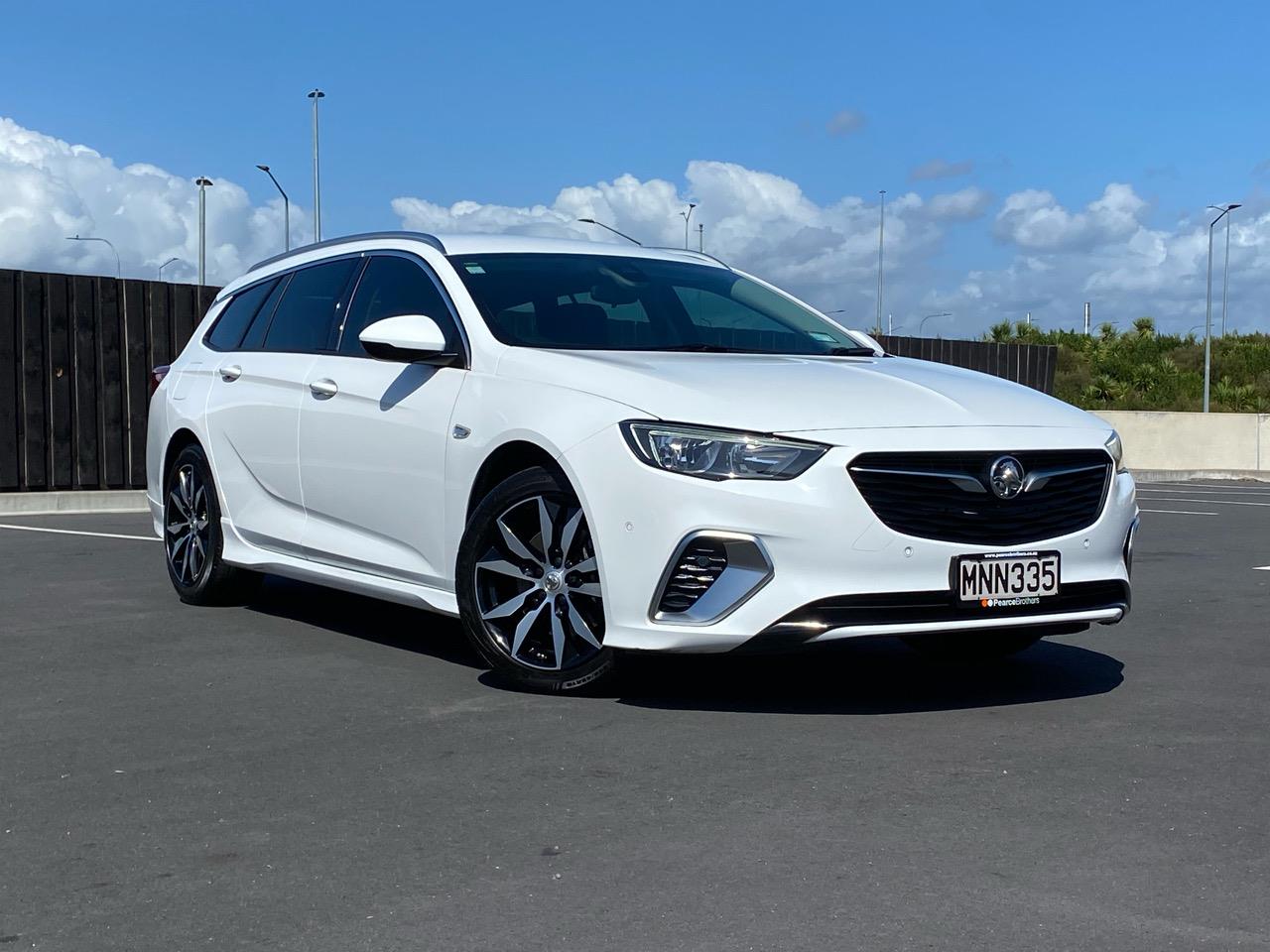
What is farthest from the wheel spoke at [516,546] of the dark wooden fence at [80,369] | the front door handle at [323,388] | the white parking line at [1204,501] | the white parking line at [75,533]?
the white parking line at [1204,501]

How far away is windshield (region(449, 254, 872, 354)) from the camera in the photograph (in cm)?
629

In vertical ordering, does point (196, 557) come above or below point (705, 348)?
below

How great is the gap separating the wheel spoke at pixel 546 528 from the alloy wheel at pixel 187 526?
2.81 meters

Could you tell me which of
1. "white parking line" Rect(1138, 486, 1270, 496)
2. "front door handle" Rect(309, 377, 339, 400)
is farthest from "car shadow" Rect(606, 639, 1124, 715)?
"white parking line" Rect(1138, 486, 1270, 496)

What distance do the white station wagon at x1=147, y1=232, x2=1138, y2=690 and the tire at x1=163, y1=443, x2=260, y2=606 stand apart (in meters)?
0.53

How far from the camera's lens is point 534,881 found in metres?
3.59

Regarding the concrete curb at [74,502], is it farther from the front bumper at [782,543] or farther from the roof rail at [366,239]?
the front bumper at [782,543]

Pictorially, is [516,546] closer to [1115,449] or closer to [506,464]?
[506,464]

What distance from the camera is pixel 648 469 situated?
522 cm

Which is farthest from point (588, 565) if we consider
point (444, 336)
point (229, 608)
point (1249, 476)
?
point (1249, 476)

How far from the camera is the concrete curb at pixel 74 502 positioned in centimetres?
1548

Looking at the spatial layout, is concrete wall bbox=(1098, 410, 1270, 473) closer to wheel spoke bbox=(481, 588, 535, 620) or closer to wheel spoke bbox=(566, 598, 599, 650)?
wheel spoke bbox=(481, 588, 535, 620)

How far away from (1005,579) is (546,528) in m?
1.53

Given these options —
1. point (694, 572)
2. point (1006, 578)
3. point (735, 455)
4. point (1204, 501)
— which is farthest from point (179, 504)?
point (1204, 501)
